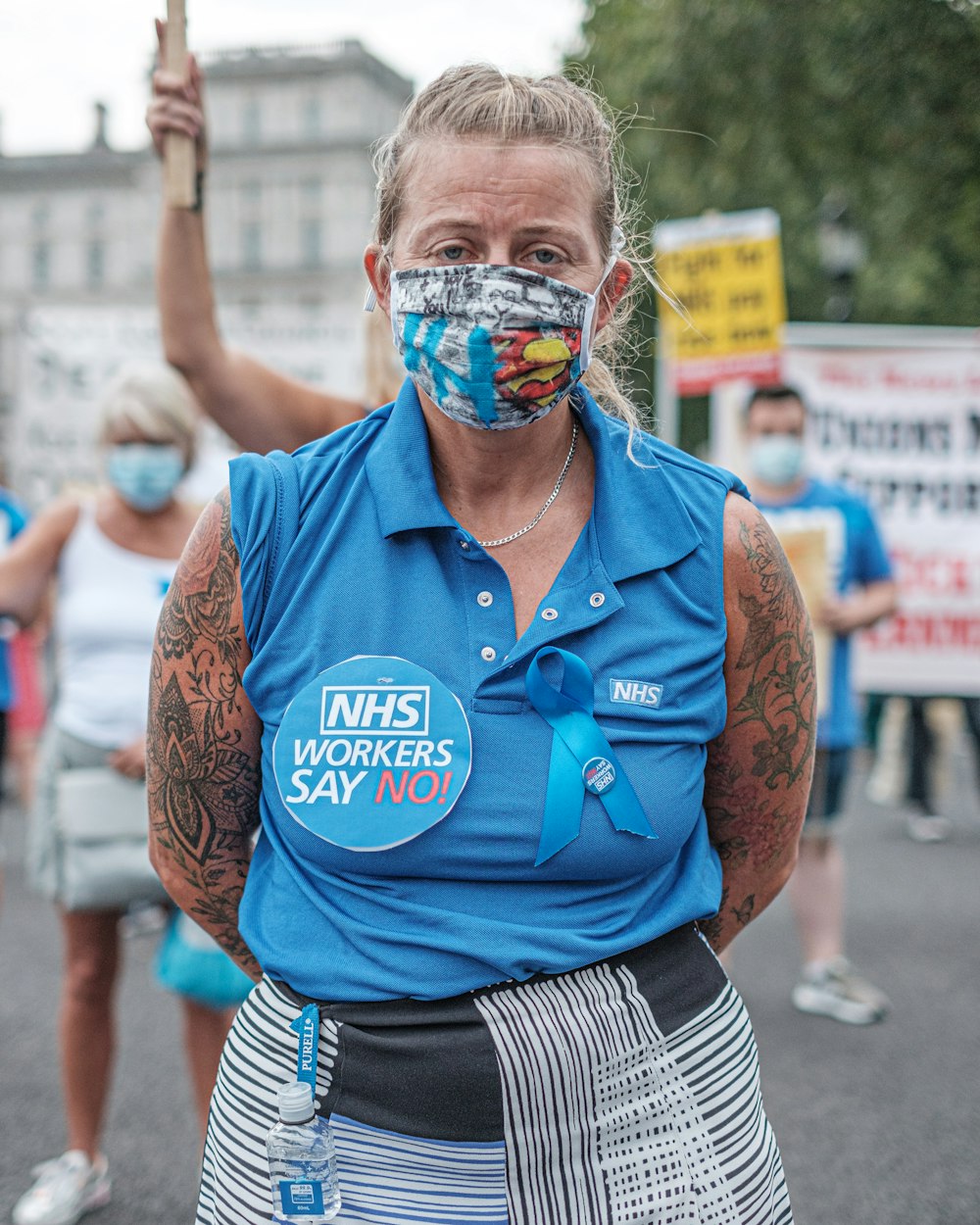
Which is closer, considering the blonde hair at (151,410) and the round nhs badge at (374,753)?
the round nhs badge at (374,753)

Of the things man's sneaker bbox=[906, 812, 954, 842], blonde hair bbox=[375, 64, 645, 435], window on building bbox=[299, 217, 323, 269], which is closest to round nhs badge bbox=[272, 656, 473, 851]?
blonde hair bbox=[375, 64, 645, 435]

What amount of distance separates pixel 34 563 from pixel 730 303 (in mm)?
4480

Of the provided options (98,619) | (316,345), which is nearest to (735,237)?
(316,345)

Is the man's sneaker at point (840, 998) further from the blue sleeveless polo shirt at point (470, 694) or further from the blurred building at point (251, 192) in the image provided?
the blurred building at point (251, 192)

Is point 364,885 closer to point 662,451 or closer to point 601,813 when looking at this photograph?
point 601,813

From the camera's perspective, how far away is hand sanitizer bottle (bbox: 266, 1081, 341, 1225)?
1613mm

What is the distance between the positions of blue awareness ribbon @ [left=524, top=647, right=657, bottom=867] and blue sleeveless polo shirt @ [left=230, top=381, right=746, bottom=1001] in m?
0.01

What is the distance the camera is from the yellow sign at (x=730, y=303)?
7.07 meters

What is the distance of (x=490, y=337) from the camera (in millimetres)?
1708

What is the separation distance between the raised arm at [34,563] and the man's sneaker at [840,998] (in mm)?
3124

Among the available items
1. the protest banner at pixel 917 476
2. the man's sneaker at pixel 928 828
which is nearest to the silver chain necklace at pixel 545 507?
the protest banner at pixel 917 476

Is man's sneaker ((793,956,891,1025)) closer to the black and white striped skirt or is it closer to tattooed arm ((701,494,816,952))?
tattooed arm ((701,494,816,952))

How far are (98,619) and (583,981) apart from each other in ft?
7.58

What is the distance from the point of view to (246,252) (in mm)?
60781
